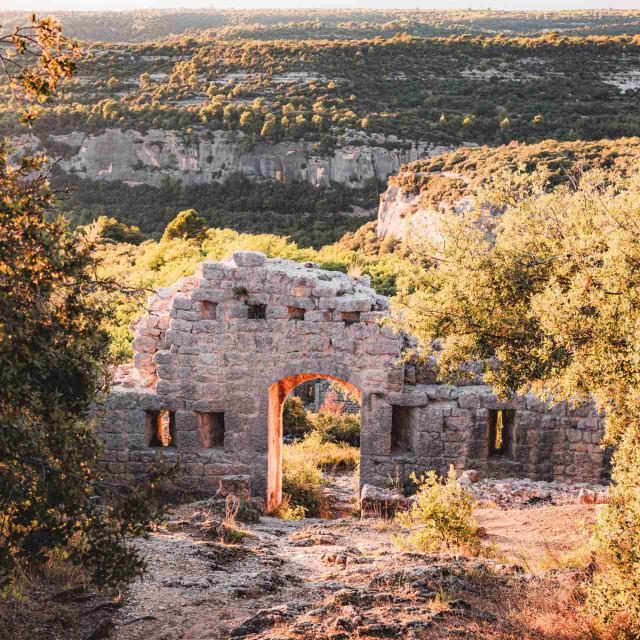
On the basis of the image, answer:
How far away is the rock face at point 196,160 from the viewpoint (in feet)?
149

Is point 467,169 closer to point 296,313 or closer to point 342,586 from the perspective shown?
point 296,313

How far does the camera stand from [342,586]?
25.6ft

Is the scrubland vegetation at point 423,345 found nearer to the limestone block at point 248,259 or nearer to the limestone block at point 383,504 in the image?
the limestone block at point 383,504

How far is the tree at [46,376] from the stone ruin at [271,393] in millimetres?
6509

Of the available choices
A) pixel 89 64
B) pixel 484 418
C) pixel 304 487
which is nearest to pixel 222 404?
pixel 304 487

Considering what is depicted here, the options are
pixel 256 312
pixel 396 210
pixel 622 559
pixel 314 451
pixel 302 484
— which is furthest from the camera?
pixel 396 210

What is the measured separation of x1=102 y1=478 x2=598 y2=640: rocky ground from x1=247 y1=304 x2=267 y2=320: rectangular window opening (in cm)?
352

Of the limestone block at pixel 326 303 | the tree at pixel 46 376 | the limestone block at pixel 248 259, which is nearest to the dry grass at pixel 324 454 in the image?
the limestone block at pixel 326 303

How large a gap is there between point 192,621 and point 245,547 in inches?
101

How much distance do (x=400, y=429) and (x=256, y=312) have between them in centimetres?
340

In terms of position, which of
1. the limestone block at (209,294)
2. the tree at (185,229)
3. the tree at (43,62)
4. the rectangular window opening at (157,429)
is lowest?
the rectangular window opening at (157,429)

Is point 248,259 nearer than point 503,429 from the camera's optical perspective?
Yes

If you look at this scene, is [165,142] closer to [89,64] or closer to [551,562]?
[89,64]

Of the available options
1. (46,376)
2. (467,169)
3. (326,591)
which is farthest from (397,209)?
(46,376)
